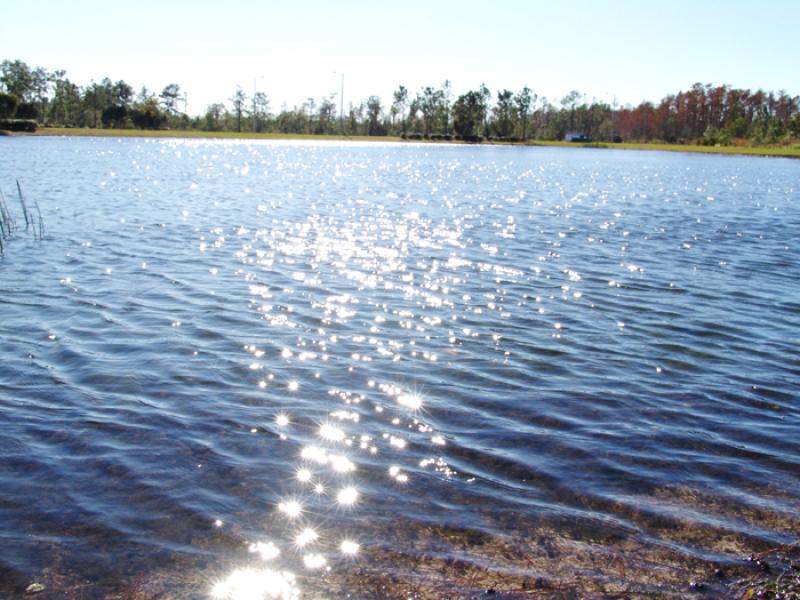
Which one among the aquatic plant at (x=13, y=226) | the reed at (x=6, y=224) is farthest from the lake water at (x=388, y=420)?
the reed at (x=6, y=224)

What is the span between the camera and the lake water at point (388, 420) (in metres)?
6.17

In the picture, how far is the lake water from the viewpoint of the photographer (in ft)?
20.2

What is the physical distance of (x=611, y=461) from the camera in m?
8.27

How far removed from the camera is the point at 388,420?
30.6 feet

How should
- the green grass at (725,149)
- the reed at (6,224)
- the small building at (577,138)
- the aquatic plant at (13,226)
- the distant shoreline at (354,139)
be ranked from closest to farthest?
the aquatic plant at (13,226) → the reed at (6,224) → the distant shoreline at (354,139) → the green grass at (725,149) → the small building at (577,138)

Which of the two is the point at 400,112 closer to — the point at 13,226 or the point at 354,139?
the point at 354,139

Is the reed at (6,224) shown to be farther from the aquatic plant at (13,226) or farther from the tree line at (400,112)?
the tree line at (400,112)

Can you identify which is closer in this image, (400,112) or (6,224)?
(6,224)

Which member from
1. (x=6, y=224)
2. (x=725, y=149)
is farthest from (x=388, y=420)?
(x=725, y=149)

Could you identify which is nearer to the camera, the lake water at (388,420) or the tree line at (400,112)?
the lake water at (388,420)

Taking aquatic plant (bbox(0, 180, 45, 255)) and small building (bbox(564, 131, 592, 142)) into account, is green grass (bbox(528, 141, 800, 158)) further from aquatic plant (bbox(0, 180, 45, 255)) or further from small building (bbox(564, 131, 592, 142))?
aquatic plant (bbox(0, 180, 45, 255))

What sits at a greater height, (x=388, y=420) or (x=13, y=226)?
(x=13, y=226)

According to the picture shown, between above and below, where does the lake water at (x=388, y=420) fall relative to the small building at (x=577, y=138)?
below

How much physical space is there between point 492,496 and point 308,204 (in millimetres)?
30212
